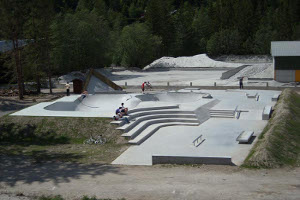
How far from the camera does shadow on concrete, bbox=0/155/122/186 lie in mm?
12777

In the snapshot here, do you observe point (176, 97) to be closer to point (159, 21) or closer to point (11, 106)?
point (11, 106)

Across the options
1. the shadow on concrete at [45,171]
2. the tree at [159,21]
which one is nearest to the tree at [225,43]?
the tree at [159,21]

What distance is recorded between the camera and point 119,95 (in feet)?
90.1

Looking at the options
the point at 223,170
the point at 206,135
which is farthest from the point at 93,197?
the point at 206,135

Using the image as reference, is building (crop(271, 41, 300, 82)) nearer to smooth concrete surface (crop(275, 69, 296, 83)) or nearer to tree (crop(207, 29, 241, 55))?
smooth concrete surface (crop(275, 69, 296, 83))

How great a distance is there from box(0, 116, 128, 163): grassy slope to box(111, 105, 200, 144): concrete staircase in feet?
2.17

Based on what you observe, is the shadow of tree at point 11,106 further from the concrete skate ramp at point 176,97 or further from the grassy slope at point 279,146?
the grassy slope at point 279,146

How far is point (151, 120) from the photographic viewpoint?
2052cm

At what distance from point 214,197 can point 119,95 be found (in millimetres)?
17571

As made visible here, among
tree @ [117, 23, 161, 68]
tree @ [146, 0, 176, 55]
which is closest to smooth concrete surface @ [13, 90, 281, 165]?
tree @ [117, 23, 161, 68]

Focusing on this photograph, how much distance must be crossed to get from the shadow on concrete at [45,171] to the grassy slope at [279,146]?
16.7 feet

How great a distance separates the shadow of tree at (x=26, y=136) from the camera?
18844 mm

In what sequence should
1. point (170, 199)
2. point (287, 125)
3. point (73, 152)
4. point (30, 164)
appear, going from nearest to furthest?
point (170, 199) → point (30, 164) → point (73, 152) → point (287, 125)

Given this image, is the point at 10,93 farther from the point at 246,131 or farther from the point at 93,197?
the point at 93,197
